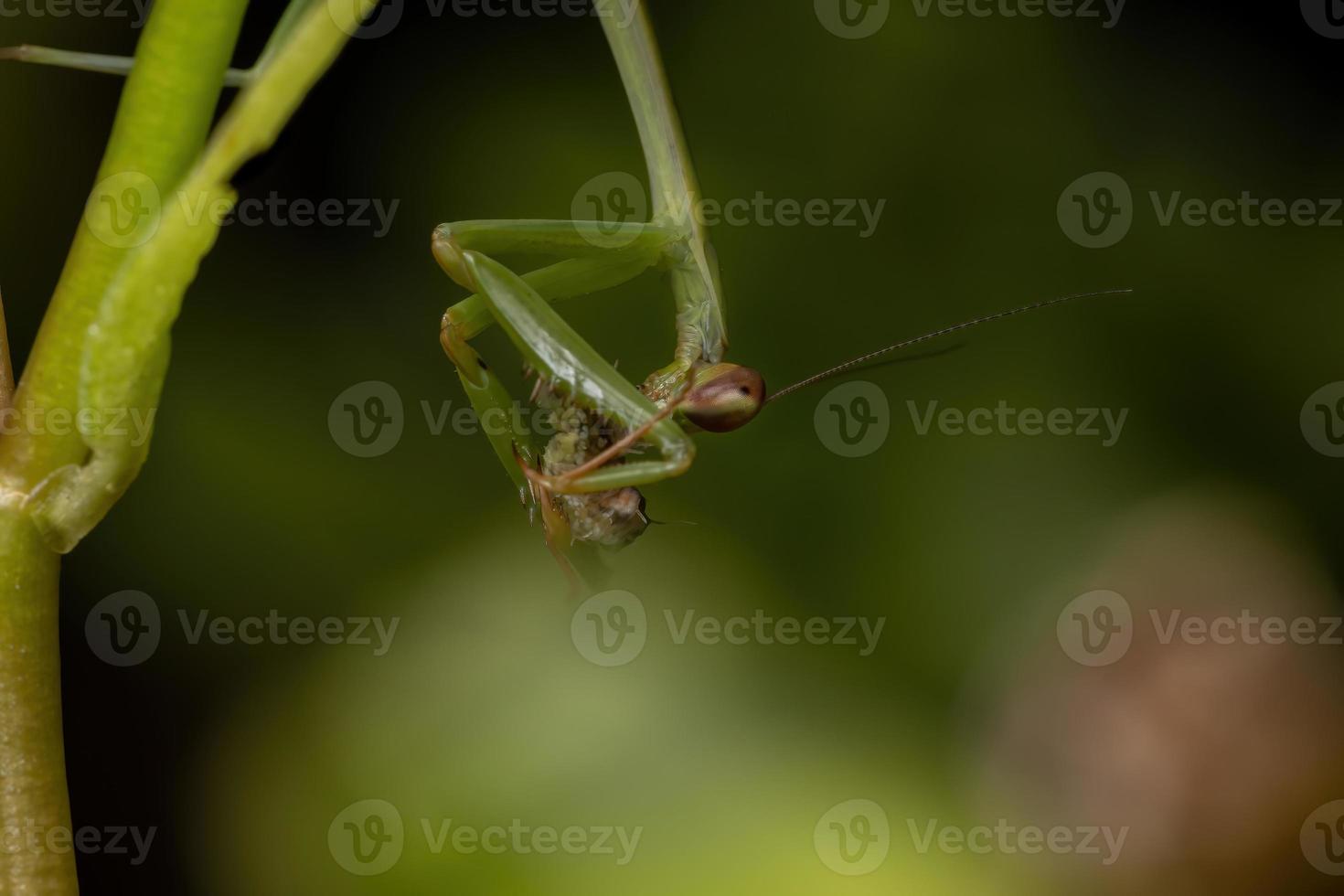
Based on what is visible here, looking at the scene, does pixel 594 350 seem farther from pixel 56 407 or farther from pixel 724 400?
pixel 56 407

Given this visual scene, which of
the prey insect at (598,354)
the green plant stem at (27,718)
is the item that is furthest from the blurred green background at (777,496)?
the green plant stem at (27,718)

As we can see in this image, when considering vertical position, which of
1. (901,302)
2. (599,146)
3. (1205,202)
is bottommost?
(901,302)

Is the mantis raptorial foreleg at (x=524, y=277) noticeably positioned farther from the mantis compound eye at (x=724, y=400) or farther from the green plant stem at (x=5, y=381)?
the green plant stem at (x=5, y=381)

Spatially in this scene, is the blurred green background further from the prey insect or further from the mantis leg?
the mantis leg

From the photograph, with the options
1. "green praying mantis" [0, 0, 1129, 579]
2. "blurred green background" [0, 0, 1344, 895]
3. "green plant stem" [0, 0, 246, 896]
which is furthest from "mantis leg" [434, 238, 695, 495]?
"blurred green background" [0, 0, 1344, 895]

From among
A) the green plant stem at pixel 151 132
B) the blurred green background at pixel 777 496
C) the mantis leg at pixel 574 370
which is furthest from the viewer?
the blurred green background at pixel 777 496

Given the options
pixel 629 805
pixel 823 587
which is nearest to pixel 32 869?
pixel 629 805

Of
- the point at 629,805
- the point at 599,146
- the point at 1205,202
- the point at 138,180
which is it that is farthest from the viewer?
the point at 1205,202

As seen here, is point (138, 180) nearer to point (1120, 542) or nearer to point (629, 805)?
point (629, 805)
